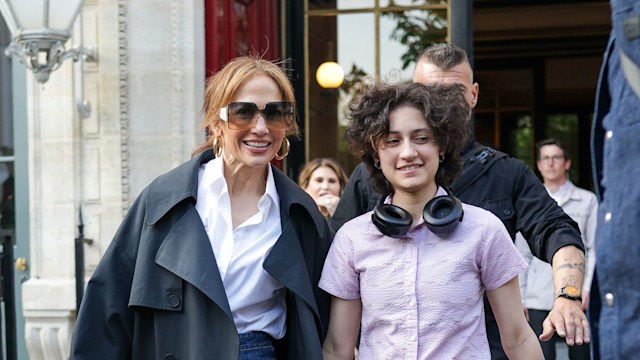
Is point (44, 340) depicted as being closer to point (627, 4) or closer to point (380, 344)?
point (380, 344)

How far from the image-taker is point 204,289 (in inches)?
138

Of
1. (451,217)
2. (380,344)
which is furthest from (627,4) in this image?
(380,344)

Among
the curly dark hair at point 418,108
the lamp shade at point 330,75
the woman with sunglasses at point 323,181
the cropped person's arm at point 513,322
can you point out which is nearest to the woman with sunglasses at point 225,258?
the curly dark hair at point 418,108

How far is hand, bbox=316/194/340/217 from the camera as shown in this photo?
7.34m

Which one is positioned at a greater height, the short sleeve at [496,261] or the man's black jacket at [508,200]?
the man's black jacket at [508,200]

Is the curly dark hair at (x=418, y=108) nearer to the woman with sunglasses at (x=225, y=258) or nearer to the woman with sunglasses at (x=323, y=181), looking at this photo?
the woman with sunglasses at (x=225, y=258)

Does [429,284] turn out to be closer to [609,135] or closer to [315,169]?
[609,135]

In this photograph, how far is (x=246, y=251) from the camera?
3.68 meters

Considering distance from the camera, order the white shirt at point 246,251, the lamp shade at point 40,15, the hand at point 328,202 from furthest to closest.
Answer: the hand at point 328,202
the lamp shade at point 40,15
the white shirt at point 246,251

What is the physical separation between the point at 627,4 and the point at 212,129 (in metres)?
2.01

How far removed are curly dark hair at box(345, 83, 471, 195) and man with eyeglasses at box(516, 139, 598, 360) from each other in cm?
412

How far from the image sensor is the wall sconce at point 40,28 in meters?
6.86

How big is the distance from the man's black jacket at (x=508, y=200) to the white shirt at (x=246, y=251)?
1.53 ft

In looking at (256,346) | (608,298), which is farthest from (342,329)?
(608,298)
